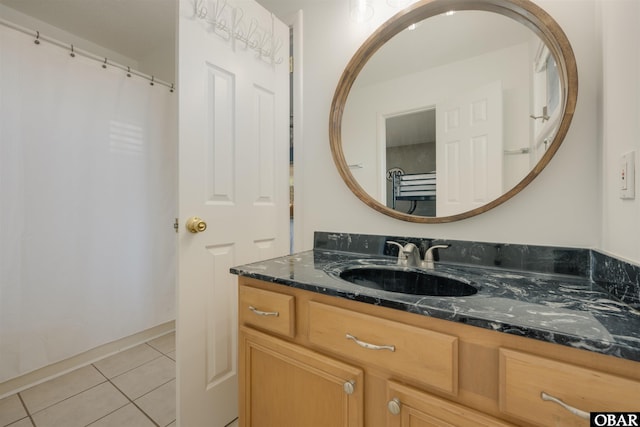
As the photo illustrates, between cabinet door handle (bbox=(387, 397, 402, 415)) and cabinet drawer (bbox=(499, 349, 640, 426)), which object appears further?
cabinet door handle (bbox=(387, 397, 402, 415))

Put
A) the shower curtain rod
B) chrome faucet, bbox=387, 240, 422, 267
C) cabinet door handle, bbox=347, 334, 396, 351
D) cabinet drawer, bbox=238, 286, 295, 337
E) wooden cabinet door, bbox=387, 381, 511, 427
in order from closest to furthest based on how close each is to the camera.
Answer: wooden cabinet door, bbox=387, 381, 511, 427, cabinet door handle, bbox=347, 334, 396, 351, cabinet drawer, bbox=238, 286, 295, 337, chrome faucet, bbox=387, 240, 422, 267, the shower curtain rod

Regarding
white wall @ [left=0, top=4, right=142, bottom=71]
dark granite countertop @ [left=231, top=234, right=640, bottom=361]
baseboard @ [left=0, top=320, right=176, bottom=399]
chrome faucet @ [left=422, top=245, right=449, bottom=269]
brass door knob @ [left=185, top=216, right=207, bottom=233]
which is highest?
white wall @ [left=0, top=4, right=142, bottom=71]

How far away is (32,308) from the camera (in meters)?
1.60

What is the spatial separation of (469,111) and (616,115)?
42cm

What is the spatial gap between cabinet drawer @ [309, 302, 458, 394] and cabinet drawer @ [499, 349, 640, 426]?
99 mm

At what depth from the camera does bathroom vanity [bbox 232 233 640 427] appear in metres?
0.48

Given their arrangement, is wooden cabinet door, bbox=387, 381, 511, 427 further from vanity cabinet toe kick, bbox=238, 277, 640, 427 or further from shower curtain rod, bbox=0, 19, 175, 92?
shower curtain rod, bbox=0, 19, 175, 92

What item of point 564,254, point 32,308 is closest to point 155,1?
point 32,308

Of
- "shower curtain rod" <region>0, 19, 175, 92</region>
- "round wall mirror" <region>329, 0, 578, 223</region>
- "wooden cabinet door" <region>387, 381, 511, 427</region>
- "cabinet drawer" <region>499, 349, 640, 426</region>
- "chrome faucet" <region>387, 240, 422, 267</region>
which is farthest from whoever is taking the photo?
"shower curtain rod" <region>0, 19, 175, 92</region>

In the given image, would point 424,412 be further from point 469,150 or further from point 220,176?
point 220,176

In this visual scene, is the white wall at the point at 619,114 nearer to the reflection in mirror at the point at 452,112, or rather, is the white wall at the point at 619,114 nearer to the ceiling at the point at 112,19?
the reflection in mirror at the point at 452,112

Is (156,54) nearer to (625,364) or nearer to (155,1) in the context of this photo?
(155,1)

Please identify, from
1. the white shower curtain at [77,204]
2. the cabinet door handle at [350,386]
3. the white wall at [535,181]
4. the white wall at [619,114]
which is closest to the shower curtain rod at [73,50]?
the white shower curtain at [77,204]

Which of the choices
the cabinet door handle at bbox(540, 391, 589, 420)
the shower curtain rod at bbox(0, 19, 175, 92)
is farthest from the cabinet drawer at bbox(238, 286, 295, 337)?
the shower curtain rod at bbox(0, 19, 175, 92)
